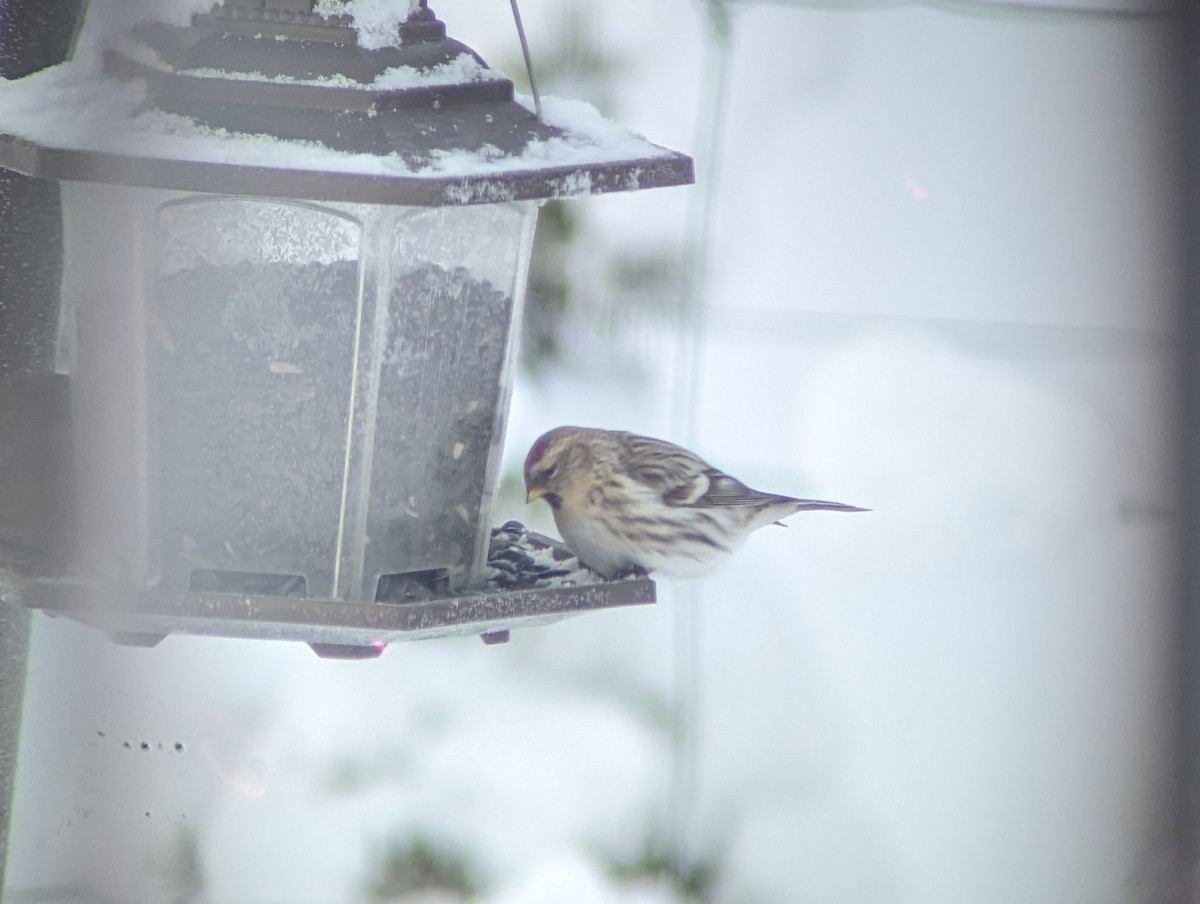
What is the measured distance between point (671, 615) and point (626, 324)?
593mm

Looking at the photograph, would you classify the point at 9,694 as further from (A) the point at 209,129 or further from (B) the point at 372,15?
(B) the point at 372,15

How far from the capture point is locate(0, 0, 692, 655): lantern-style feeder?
131 cm

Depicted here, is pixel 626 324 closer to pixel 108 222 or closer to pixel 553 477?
pixel 553 477

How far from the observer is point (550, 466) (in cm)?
204

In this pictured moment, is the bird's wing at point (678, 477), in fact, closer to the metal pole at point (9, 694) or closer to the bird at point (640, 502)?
the bird at point (640, 502)

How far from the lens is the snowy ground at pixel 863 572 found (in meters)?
2.73

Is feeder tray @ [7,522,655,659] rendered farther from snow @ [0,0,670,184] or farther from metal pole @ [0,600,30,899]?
snow @ [0,0,670,184]

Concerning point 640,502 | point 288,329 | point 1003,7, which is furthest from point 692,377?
point 288,329

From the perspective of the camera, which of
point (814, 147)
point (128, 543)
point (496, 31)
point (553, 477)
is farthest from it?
point (814, 147)

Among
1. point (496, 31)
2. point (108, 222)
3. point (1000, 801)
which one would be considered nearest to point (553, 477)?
point (108, 222)

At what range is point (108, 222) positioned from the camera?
4.69ft

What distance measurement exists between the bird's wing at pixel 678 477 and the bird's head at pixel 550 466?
0.29 ft

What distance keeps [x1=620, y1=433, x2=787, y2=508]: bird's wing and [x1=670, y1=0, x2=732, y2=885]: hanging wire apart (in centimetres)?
59

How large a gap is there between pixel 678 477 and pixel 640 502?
0.44 feet
